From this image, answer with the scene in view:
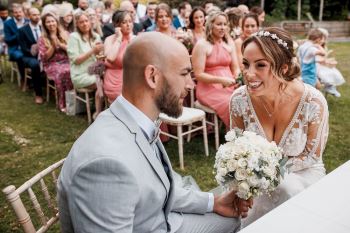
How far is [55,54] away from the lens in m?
6.84

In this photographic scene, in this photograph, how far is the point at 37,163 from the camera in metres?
4.69

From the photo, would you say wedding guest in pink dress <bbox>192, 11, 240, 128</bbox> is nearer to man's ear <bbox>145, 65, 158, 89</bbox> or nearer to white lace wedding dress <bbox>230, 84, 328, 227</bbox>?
white lace wedding dress <bbox>230, 84, 328, 227</bbox>

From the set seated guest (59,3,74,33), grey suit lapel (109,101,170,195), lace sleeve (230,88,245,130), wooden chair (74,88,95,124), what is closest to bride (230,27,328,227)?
lace sleeve (230,88,245,130)

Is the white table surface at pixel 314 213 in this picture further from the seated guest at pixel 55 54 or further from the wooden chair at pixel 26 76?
the wooden chair at pixel 26 76

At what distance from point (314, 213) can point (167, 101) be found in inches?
36.0

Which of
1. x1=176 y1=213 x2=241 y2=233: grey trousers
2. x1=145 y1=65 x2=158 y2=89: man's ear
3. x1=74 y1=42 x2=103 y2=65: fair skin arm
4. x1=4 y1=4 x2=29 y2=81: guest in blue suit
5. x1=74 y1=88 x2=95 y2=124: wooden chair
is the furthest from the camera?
x1=4 y1=4 x2=29 y2=81: guest in blue suit

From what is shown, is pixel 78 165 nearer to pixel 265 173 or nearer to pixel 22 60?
pixel 265 173

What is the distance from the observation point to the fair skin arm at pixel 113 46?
566cm

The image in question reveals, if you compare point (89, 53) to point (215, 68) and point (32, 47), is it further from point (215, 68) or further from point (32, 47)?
point (215, 68)

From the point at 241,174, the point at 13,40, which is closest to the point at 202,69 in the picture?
the point at 241,174

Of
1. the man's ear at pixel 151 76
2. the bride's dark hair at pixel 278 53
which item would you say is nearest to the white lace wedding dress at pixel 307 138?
the bride's dark hair at pixel 278 53

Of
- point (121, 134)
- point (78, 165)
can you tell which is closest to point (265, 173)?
point (121, 134)

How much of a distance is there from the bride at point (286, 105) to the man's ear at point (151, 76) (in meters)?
1.12

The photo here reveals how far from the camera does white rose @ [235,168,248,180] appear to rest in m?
1.96
